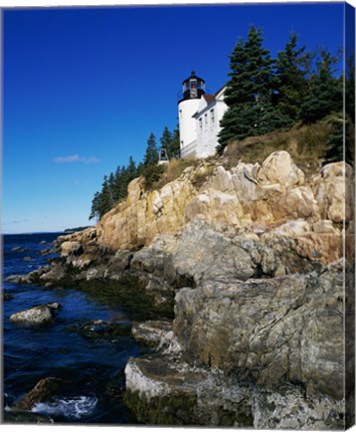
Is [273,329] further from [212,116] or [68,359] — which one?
[212,116]

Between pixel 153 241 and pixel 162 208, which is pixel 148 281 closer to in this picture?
pixel 153 241

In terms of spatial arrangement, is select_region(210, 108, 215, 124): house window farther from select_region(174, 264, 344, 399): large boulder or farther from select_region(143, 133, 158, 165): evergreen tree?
select_region(174, 264, 344, 399): large boulder

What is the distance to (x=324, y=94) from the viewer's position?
16.9 ft

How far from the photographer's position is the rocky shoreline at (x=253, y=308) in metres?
3.45

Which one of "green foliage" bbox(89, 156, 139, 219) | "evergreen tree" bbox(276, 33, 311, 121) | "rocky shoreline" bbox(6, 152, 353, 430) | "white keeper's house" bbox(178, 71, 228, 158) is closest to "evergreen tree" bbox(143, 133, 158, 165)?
"green foliage" bbox(89, 156, 139, 219)

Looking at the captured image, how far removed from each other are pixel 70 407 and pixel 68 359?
4.17ft

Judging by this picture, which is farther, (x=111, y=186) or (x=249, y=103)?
(x=249, y=103)

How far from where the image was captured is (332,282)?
3607 mm

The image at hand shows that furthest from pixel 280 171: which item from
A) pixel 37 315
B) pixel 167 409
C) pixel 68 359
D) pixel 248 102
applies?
pixel 37 315

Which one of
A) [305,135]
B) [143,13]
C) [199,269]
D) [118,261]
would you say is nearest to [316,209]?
[305,135]

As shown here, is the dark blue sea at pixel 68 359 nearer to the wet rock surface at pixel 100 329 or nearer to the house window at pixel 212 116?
the wet rock surface at pixel 100 329

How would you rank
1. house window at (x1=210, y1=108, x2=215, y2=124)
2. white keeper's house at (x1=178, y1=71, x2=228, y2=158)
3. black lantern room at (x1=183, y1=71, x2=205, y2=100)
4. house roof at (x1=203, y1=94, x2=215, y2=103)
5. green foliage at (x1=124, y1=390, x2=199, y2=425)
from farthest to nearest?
house window at (x1=210, y1=108, x2=215, y2=124)
white keeper's house at (x1=178, y1=71, x2=228, y2=158)
house roof at (x1=203, y1=94, x2=215, y2=103)
black lantern room at (x1=183, y1=71, x2=205, y2=100)
green foliage at (x1=124, y1=390, x2=199, y2=425)

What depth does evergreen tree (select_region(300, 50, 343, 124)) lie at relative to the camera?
13.1 feet

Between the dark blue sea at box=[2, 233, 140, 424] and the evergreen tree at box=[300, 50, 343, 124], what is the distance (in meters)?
4.18
